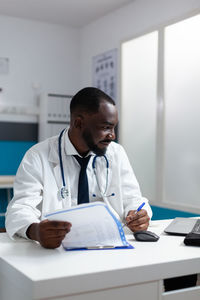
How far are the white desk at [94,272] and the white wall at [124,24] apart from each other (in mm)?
2969

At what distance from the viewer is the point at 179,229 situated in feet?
5.00

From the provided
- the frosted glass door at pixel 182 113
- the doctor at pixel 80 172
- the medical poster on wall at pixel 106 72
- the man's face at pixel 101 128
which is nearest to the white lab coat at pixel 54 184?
the doctor at pixel 80 172

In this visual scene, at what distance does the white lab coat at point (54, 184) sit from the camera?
4.73 feet

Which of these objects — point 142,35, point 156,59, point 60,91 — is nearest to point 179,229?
point 156,59

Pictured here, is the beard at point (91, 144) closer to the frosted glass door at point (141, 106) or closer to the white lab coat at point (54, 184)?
the white lab coat at point (54, 184)

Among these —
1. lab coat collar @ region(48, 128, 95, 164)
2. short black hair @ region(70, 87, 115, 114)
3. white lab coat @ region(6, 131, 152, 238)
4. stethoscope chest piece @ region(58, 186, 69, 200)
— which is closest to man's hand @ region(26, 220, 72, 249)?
white lab coat @ region(6, 131, 152, 238)

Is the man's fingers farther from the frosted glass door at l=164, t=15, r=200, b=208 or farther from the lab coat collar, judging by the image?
the frosted glass door at l=164, t=15, r=200, b=208

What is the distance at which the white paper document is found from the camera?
1.17 metres

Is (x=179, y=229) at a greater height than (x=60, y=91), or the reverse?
(x=60, y=91)

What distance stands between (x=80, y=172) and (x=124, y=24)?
126 inches

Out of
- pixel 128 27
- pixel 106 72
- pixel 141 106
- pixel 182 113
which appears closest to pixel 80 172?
pixel 182 113

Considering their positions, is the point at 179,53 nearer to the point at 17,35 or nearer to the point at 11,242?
the point at 17,35

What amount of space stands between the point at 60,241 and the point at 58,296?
0.90 feet

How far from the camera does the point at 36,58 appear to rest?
503 centimetres
